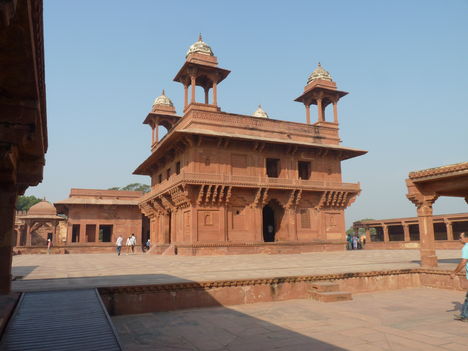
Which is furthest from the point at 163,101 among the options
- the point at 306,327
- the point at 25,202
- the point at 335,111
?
the point at 25,202

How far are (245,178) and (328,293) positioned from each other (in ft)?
39.9

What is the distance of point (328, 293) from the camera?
730 cm

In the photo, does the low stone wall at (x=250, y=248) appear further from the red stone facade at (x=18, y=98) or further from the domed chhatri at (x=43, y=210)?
the domed chhatri at (x=43, y=210)

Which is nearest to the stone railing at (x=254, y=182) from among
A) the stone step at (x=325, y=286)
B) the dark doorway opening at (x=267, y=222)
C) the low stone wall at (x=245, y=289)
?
the dark doorway opening at (x=267, y=222)

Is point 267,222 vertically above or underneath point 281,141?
underneath

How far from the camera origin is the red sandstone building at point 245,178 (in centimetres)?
1861

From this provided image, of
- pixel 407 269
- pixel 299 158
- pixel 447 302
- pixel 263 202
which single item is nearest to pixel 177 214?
pixel 263 202

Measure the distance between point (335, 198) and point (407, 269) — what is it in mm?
13023

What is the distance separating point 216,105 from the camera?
2030 cm

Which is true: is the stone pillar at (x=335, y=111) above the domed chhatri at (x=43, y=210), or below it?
above

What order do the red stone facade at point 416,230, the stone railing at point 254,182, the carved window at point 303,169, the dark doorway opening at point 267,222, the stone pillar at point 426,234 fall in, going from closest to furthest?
the stone pillar at point 426,234 < the stone railing at point 254,182 < the carved window at point 303,169 < the dark doorway opening at point 267,222 < the red stone facade at point 416,230

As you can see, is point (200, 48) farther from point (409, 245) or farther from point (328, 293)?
point (409, 245)

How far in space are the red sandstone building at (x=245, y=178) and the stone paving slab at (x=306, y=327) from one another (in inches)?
455

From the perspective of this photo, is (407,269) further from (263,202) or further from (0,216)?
(263,202)
